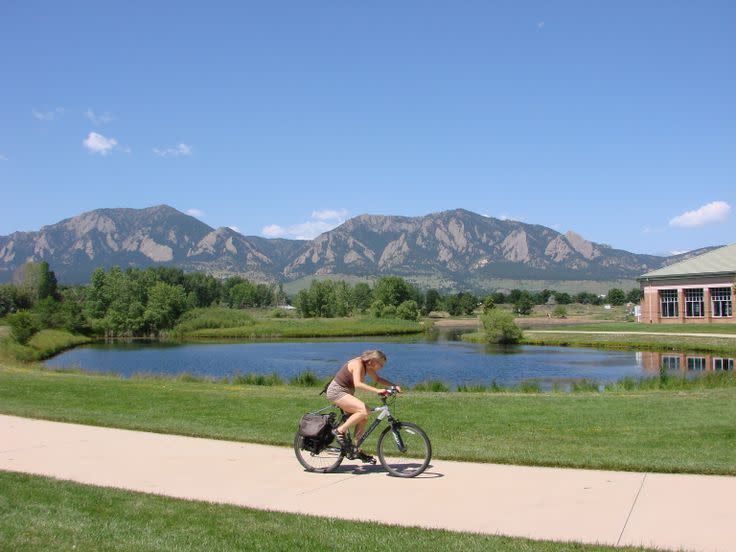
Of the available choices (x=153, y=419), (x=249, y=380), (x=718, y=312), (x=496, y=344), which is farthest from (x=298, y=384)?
(x=718, y=312)

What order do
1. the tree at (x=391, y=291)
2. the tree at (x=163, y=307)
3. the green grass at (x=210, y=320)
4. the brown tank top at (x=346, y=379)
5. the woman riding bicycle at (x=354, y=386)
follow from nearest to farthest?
the woman riding bicycle at (x=354, y=386), the brown tank top at (x=346, y=379), the green grass at (x=210, y=320), the tree at (x=163, y=307), the tree at (x=391, y=291)

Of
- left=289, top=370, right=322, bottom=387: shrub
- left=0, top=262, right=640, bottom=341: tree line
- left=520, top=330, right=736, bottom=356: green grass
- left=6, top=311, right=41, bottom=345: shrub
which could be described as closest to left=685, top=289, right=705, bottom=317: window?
left=520, top=330, right=736, bottom=356: green grass

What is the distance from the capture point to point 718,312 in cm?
7188

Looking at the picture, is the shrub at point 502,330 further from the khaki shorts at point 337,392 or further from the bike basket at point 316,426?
the bike basket at point 316,426

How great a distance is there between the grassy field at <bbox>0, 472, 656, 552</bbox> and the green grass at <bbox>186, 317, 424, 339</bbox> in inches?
3009

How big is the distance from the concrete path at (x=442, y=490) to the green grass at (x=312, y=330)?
241ft

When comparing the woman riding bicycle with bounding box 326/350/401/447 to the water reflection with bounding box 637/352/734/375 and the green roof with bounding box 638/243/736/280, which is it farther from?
the green roof with bounding box 638/243/736/280

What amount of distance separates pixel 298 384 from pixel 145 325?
69728 mm

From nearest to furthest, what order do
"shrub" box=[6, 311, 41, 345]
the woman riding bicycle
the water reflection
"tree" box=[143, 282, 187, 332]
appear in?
the woman riding bicycle, the water reflection, "shrub" box=[6, 311, 41, 345], "tree" box=[143, 282, 187, 332]

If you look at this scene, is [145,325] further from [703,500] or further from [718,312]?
[703,500]

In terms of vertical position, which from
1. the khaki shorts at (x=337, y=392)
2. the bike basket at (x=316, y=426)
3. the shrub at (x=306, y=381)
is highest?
the khaki shorts at (x=337, y=392)

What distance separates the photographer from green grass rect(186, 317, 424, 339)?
8562 cm

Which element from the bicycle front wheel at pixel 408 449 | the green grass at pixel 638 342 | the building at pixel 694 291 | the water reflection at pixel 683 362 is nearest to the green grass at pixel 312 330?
the green grass at pixel 638 342

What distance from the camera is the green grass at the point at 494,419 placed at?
10.5 meters
